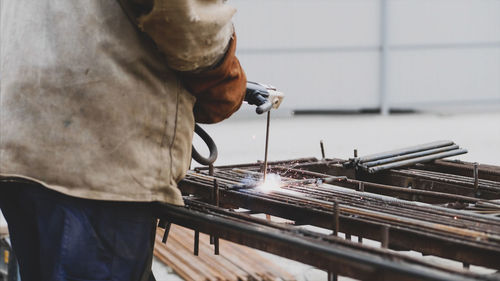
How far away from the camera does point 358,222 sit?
1.58 m

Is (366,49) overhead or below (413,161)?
overhead

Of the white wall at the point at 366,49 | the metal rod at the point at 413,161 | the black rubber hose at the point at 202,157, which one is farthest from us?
the white wall at the point at 366,49

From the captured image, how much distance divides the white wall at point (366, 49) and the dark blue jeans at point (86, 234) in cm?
849

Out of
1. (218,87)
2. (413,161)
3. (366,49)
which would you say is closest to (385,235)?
(218,87)

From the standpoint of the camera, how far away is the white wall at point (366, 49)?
9.93 m

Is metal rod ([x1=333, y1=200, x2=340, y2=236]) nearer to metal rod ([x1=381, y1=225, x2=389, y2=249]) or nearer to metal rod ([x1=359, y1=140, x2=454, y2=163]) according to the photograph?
metal rod ([x1=381, y1=225, x2=389, y2=249])

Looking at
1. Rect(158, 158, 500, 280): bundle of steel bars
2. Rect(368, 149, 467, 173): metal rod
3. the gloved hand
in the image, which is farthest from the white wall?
the gloved hand

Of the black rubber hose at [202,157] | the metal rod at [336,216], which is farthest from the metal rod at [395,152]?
the metal rod at [336,216]

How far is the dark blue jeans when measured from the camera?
1.46 m

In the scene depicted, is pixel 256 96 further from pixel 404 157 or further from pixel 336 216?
pixel 404 157

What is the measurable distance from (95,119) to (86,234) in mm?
287

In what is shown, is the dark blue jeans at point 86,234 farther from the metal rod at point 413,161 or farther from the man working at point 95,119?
the metal rod at point 413,161

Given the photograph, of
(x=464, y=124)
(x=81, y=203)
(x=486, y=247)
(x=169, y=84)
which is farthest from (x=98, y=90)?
(x=464, y=124)

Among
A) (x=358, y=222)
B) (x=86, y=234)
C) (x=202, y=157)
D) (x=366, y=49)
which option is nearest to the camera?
(x=86, y=234)
